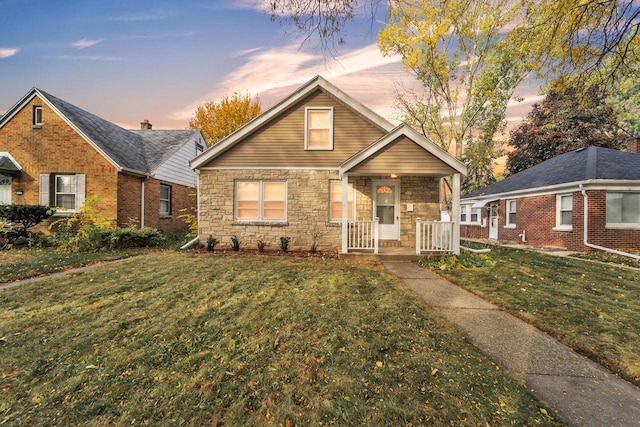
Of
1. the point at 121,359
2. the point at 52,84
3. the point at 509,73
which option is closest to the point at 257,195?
the point at 121,359

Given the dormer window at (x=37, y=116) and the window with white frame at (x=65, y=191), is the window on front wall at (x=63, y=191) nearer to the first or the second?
the window with white frame at (x=65, y=191)

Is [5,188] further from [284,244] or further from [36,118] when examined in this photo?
[284,244]

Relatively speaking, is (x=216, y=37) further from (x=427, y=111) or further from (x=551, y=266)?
(x=427, y=111)

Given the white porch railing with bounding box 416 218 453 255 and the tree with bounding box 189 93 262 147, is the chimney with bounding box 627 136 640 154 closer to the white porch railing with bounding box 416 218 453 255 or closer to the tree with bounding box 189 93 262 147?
the white porch railing with bounding box 416 218 453 255

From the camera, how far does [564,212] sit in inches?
481

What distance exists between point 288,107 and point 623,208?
14205mm

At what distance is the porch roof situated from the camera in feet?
27.3

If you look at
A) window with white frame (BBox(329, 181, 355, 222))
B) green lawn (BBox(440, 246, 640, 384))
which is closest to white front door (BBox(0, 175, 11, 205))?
window with white frame (BBox(329, 181, 355, 222))

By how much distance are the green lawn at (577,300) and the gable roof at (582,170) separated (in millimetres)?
4948

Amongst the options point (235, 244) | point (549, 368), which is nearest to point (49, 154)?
point (235, 244)

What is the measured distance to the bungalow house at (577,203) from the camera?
34.8 ft

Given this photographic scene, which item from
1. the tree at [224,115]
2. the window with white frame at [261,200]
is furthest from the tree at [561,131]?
the tree at [224,115]

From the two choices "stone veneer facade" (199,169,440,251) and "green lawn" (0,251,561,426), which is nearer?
"green lawn" (0,251,561,426)

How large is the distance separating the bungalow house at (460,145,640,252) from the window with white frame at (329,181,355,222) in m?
9.62
